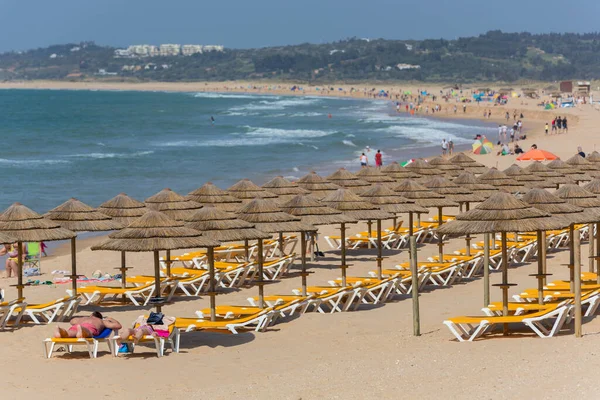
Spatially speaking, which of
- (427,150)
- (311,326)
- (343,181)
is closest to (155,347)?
(311,326)

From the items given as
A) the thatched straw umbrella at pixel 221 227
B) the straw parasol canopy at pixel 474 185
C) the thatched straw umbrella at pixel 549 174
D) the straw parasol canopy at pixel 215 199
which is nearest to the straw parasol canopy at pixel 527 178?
the thatched straw umbrella at pixel 549 174

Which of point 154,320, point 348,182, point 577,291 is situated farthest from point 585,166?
point 154,320

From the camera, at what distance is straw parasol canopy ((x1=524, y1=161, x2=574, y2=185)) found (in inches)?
834

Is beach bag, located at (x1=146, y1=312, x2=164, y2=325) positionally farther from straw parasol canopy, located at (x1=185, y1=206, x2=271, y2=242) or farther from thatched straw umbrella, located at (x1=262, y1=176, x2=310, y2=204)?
thatched straw umbrella, located at (x1=262, y1=176, x2=310, y2=204)

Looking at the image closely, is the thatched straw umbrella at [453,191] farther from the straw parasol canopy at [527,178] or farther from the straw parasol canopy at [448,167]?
the straw parasol canopy at [448,167]

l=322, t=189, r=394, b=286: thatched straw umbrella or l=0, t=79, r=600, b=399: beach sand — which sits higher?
l=322, t=189, r=394, b=286: thatched straw umbrella

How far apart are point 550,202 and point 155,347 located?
17.4ft

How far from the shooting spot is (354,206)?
1540 cm

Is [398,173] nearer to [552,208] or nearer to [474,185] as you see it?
[474,185]

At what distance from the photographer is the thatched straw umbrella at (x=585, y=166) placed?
2252cm

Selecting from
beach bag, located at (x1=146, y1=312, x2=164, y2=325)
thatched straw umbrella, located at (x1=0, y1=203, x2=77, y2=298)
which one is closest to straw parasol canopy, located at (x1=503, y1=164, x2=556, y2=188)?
thatched straw umbrella, located at (x1=0, y1=203, x2=77, y2=298)

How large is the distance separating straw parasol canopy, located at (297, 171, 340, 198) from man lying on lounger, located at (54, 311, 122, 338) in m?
8.16

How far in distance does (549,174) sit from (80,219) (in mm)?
10823

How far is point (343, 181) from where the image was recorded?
20.0 m
